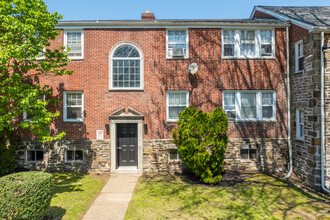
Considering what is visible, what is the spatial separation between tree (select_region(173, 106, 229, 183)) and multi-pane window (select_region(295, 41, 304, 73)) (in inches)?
185

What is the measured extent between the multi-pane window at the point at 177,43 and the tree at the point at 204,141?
11.5 ft

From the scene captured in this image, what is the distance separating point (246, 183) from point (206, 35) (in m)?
7.17

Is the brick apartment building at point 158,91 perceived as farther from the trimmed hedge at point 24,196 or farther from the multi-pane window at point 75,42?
the trimmed hedge at point 24,196

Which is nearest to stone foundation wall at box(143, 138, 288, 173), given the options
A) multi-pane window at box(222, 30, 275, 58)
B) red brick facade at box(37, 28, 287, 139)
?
red brick facade at box(37, 28, 287, 139)

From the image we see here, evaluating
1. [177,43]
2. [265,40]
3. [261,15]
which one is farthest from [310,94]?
[261,15]

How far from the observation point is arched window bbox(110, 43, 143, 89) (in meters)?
10.3

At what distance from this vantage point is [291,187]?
8391 mm

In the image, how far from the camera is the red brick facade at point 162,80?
399 inches

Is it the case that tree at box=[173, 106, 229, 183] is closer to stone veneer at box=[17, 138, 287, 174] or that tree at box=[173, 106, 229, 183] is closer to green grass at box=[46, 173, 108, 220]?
stone veneer at box=[17, 138, 287, 174]

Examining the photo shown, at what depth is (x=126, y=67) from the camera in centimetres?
1030

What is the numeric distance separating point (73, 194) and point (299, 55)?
11.5 metres

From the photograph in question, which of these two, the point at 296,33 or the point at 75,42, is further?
the point at 75,42

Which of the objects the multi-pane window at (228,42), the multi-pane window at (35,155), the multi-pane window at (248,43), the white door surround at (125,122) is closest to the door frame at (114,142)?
the white door surround at (125,122)

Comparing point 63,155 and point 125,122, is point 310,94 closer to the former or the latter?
point 125,122
